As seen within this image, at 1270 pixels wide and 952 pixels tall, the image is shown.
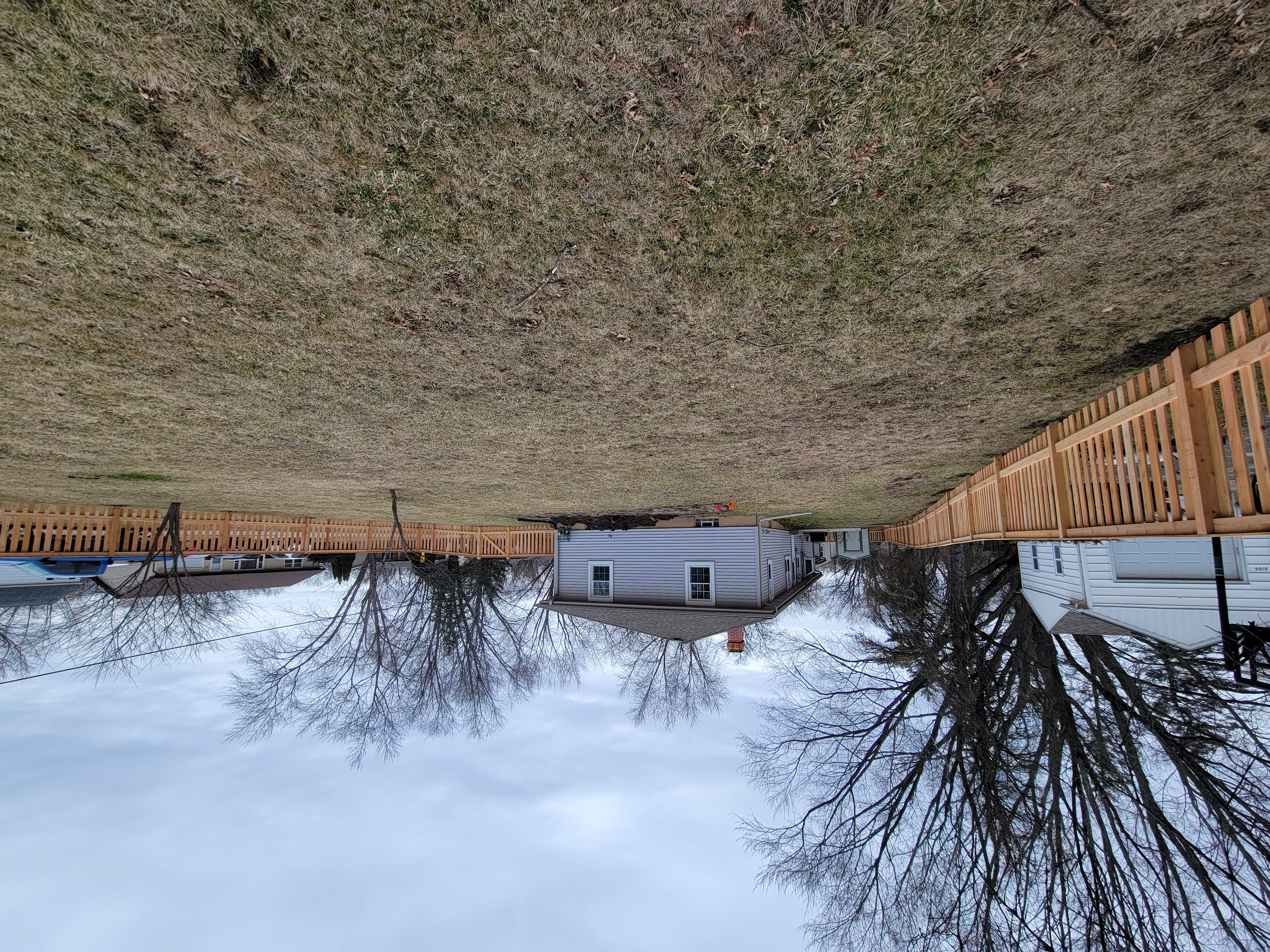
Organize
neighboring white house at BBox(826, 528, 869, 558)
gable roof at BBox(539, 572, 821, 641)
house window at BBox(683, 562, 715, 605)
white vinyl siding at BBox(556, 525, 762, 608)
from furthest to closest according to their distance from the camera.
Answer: neighboring white house at BBox(826, 528, 869, 558) → house window at BBox(683, 562, 715, 605) → white vinyl siding at BBox(556, 525, 762, 608) → gable roof at BBox(539, 572, 821, 641)

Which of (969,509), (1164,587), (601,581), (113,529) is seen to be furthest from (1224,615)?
(113,529)

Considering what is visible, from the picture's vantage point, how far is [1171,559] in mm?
8203

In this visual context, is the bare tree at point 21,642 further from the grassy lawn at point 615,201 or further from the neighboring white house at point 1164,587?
the neighboring white house at point 1164,587

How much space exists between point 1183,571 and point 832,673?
8.94 m

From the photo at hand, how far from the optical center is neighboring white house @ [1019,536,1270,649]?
7367 mm

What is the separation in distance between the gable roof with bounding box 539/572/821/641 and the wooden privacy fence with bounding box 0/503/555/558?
10.4 ft

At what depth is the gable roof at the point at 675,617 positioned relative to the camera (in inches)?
470

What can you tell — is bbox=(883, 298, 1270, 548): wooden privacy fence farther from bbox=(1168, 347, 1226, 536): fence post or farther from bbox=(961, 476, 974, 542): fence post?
bbox=(961, 476, 974, 542): fence post

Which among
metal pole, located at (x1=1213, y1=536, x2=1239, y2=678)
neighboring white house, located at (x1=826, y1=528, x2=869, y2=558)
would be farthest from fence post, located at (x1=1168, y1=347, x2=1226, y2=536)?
neighboring white house, located at (x1=826, y1=528, x2=869, y2=558)

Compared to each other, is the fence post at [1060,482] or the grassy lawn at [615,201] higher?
the grassy lawn at [615,201]

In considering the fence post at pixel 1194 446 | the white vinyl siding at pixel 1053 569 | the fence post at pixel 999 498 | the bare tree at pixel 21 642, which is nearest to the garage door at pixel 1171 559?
the white vinyl siding at pixel 1053 569

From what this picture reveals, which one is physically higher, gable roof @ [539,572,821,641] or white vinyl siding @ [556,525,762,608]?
white vinyl siding @ [556,525,762,608]

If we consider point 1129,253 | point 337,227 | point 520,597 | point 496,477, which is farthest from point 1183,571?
point 520,597

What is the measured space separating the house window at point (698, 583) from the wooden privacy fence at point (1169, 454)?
747cm
